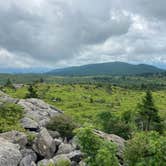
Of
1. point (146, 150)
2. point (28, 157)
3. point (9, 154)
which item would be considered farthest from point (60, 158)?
point (146, 150)

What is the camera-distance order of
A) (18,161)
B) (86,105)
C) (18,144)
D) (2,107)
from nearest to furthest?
1. (18,161)
2. (18,144)
3. (2,107)
4. (86,105)

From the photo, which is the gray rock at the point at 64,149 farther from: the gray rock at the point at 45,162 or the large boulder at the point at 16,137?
the large boulder at the point at 16,137

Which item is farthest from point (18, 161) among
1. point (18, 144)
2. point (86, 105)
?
point (86, 105)

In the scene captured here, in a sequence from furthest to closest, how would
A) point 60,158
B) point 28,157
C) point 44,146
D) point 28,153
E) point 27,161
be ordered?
point 44,146 → point 28,153 → point 28,157 → point 27,161 → point 60,158

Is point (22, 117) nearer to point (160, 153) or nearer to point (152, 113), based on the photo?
point (160, 153)

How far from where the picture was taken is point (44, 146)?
56562 mm

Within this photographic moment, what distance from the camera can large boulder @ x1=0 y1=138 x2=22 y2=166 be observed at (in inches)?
1934

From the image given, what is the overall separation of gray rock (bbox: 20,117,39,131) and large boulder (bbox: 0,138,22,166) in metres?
14.4

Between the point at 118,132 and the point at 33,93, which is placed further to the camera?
the point at 33,93

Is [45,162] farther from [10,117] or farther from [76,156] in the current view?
[10,117]

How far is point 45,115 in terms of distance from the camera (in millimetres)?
84812

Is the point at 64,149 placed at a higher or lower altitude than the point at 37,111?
lower

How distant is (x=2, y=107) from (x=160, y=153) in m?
38.8

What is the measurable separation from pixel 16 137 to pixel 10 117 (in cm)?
1119
